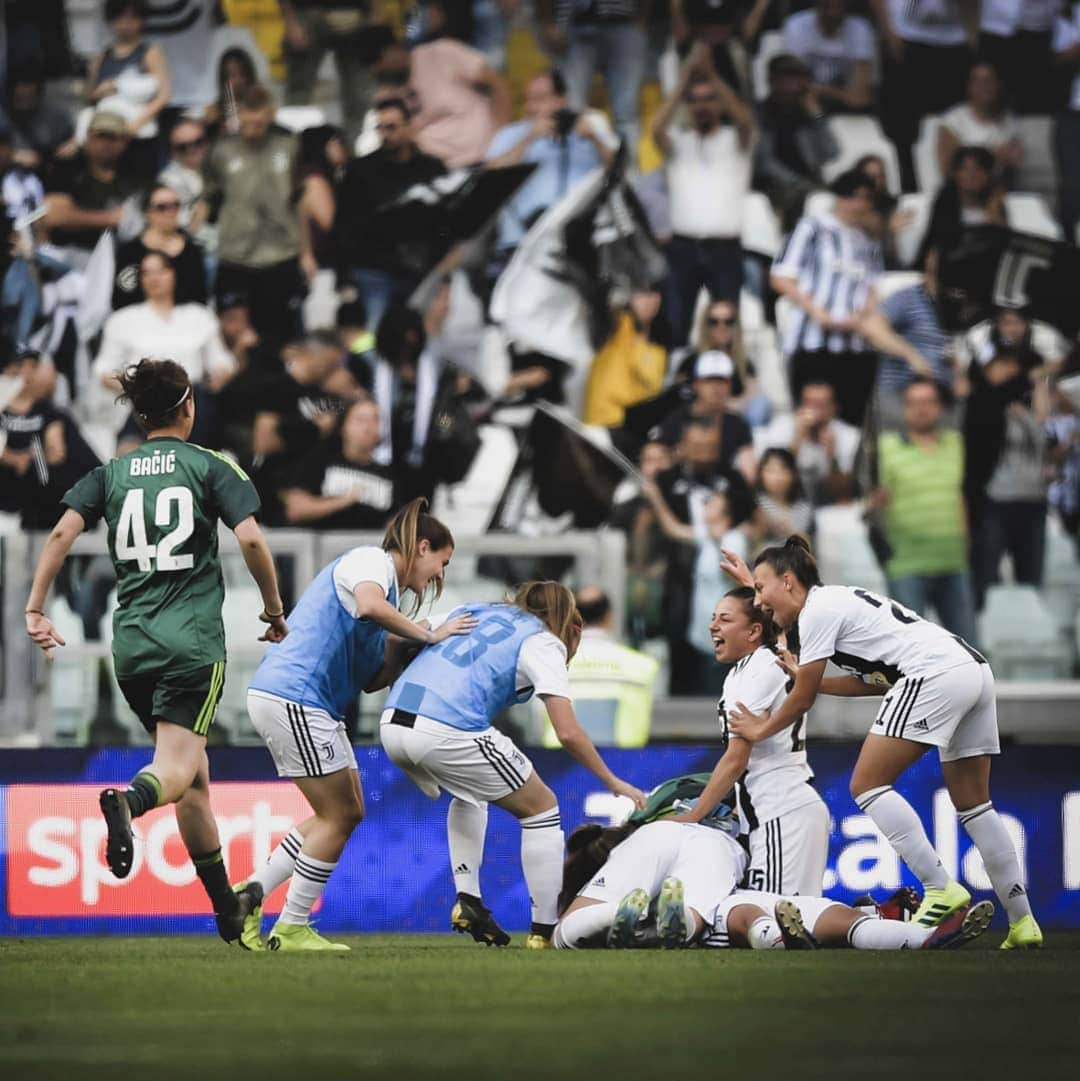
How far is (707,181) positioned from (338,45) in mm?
2685

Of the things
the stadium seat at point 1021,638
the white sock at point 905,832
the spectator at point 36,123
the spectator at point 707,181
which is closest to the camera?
the white sock at point 905,832

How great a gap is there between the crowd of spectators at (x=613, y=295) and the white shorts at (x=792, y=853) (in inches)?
182

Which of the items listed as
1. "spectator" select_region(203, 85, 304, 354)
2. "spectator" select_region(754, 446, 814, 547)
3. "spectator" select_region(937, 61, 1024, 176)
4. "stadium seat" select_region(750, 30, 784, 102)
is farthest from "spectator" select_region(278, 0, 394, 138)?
"spectator" select_region(937, 61, 1024, 176)

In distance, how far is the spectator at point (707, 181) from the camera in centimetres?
1367

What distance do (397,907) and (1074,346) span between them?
6.91 m

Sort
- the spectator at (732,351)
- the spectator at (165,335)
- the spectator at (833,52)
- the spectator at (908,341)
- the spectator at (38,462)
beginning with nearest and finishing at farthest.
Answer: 1. the spectator at (38,462)
2. the spectator at (165,335)
3. the spectator at (732,351)
4. the spectator at (908,341)
5. the spectator at (833,52)

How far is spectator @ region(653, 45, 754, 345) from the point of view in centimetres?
1367

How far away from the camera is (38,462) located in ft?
42.0

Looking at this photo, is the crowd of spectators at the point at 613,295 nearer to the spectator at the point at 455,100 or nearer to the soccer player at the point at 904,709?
the spectator at the point at 455,100

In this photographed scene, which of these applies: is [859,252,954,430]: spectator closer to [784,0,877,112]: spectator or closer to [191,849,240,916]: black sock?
[784,0,877,112]: spectator

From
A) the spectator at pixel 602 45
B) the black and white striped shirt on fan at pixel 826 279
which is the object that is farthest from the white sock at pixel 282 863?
the spectator at pixel 602 45

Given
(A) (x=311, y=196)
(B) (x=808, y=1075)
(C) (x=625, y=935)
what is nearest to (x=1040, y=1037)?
(B) (x=808, y=1075)

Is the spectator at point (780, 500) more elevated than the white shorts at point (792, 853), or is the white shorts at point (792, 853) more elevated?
the white shorts at point (792, 853)

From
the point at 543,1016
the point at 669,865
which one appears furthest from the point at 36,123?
the point at 543,1016
